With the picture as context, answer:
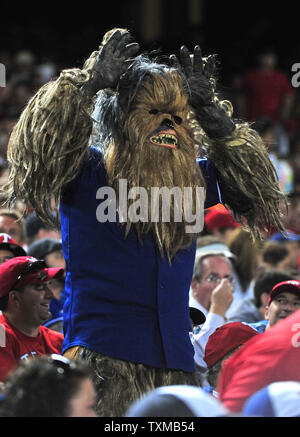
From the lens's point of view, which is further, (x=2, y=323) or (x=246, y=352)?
(x=2, y=323)

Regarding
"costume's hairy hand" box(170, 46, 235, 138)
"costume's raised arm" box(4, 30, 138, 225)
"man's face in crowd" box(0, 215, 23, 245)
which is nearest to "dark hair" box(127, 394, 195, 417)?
"costume's raised arm" box(4, 30, 138, 225)

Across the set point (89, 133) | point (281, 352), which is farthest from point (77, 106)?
point (281, 352)

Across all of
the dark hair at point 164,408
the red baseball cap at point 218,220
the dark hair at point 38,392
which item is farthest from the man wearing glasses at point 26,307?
the red baseball cap at point 218,220

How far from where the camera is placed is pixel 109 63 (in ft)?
9.28

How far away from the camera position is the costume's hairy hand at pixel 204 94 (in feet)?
9.92

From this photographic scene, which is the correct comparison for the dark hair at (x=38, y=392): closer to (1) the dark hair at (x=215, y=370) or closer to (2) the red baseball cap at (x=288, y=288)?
(1) the dark hair at (x=215, y=370)

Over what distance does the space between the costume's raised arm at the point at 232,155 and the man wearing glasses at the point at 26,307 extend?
0.96 metres

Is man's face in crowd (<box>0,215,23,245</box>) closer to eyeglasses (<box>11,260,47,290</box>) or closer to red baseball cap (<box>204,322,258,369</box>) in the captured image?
eyeglasses (<box>11,260,47,290</box>)

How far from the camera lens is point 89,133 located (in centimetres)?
281

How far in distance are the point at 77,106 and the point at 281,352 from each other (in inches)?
43.8

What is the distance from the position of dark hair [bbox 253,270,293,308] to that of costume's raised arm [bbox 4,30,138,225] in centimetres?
217

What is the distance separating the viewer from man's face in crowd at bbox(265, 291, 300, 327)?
374 centimetres

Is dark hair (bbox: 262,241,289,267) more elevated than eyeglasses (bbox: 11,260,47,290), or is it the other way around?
eyeglasses (bbox: 11,260,47,290)

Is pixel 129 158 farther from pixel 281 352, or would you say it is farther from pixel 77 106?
pixel 281 352
